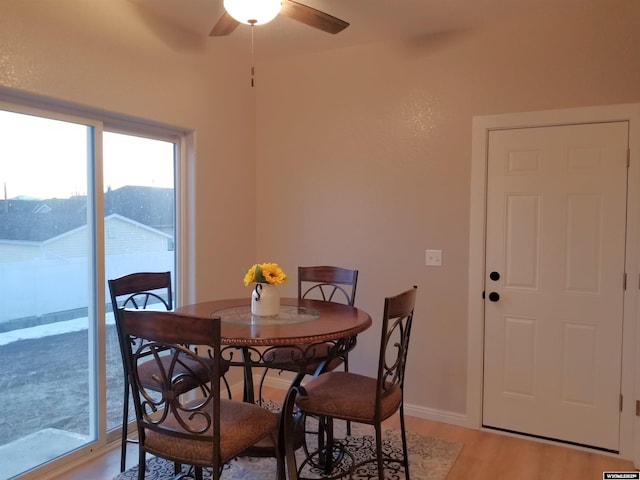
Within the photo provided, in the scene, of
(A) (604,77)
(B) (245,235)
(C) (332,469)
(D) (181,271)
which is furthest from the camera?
(B) (245,235)

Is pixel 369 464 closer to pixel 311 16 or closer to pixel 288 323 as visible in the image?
pixel 288 323

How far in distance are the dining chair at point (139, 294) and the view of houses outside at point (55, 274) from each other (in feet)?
0.53

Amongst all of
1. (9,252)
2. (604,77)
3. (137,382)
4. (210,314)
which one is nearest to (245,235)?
(210,314)

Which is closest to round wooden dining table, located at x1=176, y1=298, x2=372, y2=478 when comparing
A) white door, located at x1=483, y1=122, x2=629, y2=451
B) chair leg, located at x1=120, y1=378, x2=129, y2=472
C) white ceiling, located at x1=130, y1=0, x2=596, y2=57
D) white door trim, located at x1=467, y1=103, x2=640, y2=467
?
chair leg, located at x1=120, y1=378, x2=129, y2=472

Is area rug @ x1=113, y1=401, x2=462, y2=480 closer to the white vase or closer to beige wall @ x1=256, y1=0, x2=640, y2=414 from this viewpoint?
beige wall @ x1=256, y1=0, x2=640, y2=414

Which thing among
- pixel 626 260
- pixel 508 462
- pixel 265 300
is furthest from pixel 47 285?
pixel 626 260

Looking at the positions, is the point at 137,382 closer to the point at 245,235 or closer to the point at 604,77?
the point at 245,235

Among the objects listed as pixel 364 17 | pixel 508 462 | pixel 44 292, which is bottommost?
pixel 508 462

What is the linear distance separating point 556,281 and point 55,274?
2.95 m

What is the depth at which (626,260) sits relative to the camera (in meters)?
2.79

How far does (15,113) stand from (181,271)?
4.74 feet

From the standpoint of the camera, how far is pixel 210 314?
8.27ft

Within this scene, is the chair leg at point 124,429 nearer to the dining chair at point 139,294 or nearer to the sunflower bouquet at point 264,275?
the dining chair at point 139,294

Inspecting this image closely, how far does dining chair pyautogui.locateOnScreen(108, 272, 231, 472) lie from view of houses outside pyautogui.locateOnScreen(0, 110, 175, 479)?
160 millimetres
